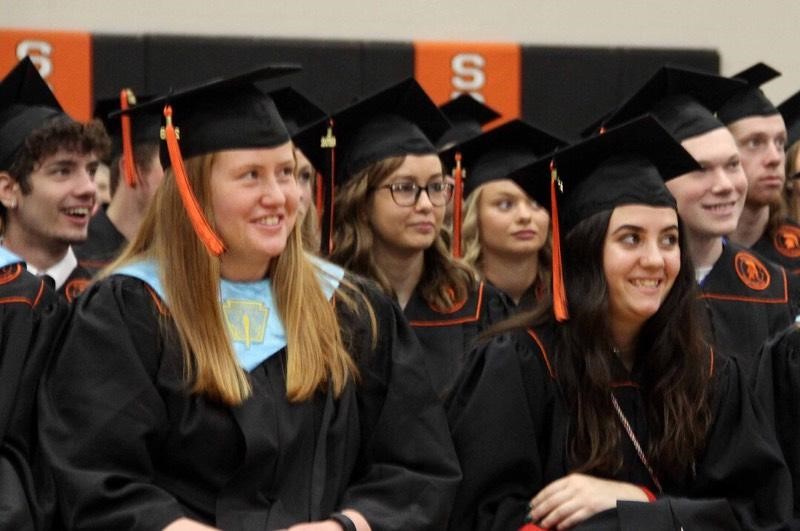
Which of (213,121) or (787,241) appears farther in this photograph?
(787,241)

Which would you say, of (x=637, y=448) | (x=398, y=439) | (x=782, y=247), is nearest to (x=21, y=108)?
(x=398, y=439)

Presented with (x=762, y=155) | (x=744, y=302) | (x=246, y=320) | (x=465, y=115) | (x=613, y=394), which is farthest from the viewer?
(x=465, y=115)

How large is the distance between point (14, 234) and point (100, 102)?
4.98 ft

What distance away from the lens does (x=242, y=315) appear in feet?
11.7

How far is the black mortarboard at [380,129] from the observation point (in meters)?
5.11

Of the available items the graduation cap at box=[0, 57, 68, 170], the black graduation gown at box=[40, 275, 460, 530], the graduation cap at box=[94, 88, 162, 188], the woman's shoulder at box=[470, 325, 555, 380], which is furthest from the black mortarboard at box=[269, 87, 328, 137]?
the black graduation gown at box=[40, 275, 460, 530]

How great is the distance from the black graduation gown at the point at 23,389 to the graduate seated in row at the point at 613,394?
3.35 ft

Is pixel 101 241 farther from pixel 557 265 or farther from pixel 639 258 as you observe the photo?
pixel 639 258

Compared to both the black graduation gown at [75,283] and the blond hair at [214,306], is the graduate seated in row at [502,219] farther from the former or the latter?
the blond hair at [214,306]

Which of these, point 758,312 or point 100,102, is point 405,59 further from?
point 758,312

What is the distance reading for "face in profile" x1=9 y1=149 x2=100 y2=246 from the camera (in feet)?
15.1

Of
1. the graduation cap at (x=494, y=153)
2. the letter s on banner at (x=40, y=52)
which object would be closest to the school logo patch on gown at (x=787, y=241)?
the graduation cap at (x=494, y=153)

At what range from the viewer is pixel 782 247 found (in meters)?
5.71

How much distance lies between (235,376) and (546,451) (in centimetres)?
85
